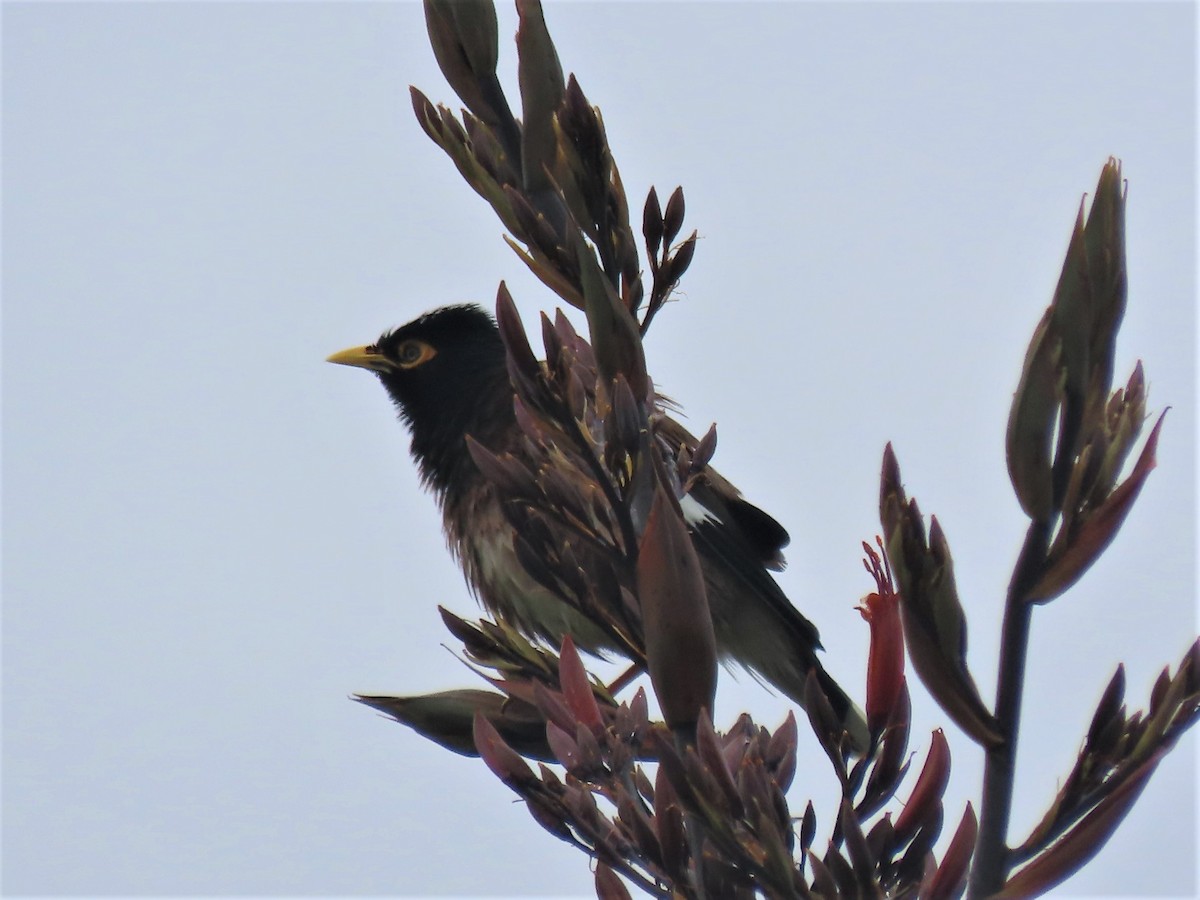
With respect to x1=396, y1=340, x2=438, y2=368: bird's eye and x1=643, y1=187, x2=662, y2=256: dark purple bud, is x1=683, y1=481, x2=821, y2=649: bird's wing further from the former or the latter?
x1=643, y1=187, x2=662, y2=256: dark purple bud

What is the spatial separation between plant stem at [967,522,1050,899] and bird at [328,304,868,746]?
10.3ft

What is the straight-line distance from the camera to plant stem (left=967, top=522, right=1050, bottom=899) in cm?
147

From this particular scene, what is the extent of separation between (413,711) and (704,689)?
657 mm

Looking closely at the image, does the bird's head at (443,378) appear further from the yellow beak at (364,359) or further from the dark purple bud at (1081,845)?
the dark purple bud at (1081,845)

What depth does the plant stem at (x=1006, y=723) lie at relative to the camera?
1466 millimetres

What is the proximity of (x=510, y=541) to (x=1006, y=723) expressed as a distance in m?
3.27

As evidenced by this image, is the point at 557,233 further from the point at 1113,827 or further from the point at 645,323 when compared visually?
the point at 1113,827

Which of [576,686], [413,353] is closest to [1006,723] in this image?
[576,686]

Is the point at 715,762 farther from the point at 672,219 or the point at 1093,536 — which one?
the point at 672,219

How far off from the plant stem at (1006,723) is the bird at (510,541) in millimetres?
3145

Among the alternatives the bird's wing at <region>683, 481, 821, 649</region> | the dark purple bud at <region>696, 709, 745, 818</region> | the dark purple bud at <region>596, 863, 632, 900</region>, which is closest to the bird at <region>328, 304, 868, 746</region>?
the bird's wing at <region>683, 481, 821, 649</region>

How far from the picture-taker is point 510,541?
467 cm

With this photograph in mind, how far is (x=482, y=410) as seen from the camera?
5.60 meters

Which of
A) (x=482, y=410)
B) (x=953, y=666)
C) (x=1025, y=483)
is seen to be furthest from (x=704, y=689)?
(x=482, y=410)
